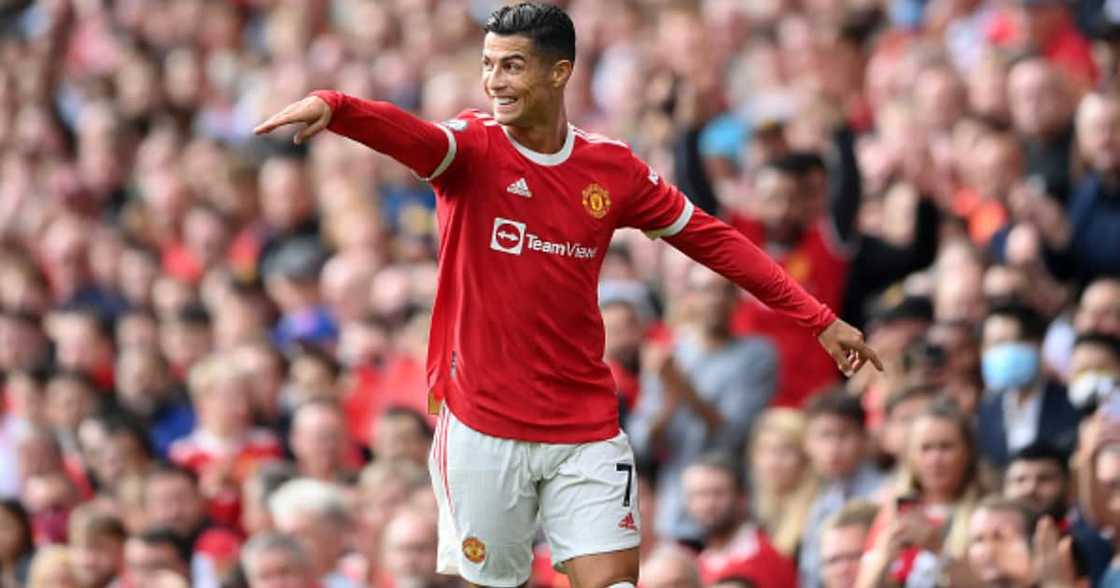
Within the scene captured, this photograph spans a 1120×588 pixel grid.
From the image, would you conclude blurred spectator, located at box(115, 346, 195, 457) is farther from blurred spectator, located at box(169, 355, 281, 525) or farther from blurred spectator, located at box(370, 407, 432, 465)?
blurred spectator, located at box(370, 407, 432, 465)

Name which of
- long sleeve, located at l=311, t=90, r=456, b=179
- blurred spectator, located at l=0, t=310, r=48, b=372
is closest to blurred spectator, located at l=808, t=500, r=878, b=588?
long sleeve, located at l=311, t=90, r=456, b=179

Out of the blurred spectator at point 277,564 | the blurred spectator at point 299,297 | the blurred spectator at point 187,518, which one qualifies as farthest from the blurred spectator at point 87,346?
the blurred spectator at point 277,564

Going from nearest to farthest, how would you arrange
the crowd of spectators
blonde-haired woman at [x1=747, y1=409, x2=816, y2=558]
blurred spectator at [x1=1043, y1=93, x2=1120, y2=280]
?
the crowd of spectators
blonde-haired woman at [x1=747, y1=409, x2=816, y2=558]
blurred spectator at [x1=1043, y1=93, x2=1120, y2=280]

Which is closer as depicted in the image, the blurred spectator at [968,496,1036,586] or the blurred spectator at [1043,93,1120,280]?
the blurred spectator at [968,496,1036,586]

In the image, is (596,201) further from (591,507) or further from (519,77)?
(591,507)

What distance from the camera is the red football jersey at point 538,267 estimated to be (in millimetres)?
7742

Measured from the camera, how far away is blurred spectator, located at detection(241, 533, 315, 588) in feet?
35.5

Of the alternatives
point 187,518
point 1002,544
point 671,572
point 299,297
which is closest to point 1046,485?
point 1002,544

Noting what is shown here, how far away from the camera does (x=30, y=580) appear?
1236 cm

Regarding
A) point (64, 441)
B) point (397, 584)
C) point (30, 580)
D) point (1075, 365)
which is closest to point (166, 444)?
point (64, 441)

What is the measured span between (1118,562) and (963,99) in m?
4.05

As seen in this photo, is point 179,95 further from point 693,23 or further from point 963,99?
point 963,99

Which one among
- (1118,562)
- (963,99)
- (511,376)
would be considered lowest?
(1118,562)

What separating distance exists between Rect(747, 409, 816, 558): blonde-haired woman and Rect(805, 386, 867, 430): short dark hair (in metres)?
0.22
